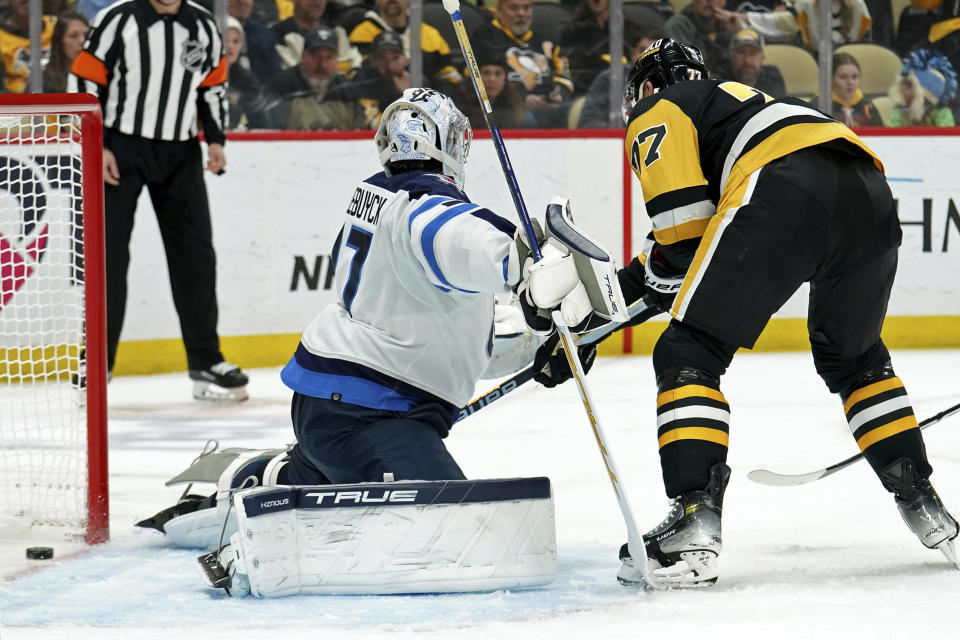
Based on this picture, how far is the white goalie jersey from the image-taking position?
2246mm

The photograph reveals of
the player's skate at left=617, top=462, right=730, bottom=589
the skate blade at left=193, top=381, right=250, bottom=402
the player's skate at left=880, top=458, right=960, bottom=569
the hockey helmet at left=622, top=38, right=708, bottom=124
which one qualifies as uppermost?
the hockey helmet at left=622, top=38, right=708, bottom=124

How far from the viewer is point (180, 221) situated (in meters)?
4.66

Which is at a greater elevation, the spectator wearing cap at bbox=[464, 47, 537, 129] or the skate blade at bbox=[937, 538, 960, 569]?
the skate blade at bbox=[937, 538, 960, 569]

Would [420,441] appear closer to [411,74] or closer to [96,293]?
[96,293]

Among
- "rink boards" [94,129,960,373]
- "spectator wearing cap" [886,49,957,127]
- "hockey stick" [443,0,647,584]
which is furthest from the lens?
"spectator wearing cap" [886,49,957,127]

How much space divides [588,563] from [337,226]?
10.3ft

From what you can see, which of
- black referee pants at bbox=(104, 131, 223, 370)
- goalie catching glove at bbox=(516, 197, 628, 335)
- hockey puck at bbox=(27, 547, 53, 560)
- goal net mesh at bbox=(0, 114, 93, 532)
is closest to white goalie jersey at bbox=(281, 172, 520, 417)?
goalie catching glove at bbox=(516, 197, 628, 335)

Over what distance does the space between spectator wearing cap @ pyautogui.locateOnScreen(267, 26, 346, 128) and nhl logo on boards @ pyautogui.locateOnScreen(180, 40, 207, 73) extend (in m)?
0.87

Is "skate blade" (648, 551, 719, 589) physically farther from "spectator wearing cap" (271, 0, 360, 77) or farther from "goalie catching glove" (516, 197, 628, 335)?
"spectator wearing cap" (271, 0, 360, 77)

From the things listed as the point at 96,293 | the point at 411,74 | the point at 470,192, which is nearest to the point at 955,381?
the point at 470,192

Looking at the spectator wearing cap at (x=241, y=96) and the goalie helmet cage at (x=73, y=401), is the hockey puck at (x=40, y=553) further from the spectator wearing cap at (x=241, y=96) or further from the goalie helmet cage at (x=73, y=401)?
the spectator wearing cap at (x=241, y=96)

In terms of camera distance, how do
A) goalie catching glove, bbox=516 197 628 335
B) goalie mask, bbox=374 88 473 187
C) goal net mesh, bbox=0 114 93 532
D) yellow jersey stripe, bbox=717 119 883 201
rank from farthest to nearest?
1. goal net mesh, bbox=0 114 93 532
2. goalie mask, bbox=374 88 473 187
3. yellow jersey stripe, bbox=717 119 883 201
4. goalie catching glove, bbox=516 197 628 335

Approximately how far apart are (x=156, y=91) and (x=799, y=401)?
2.39 m

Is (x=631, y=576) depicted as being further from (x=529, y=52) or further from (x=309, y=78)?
(x=529, y=52)
